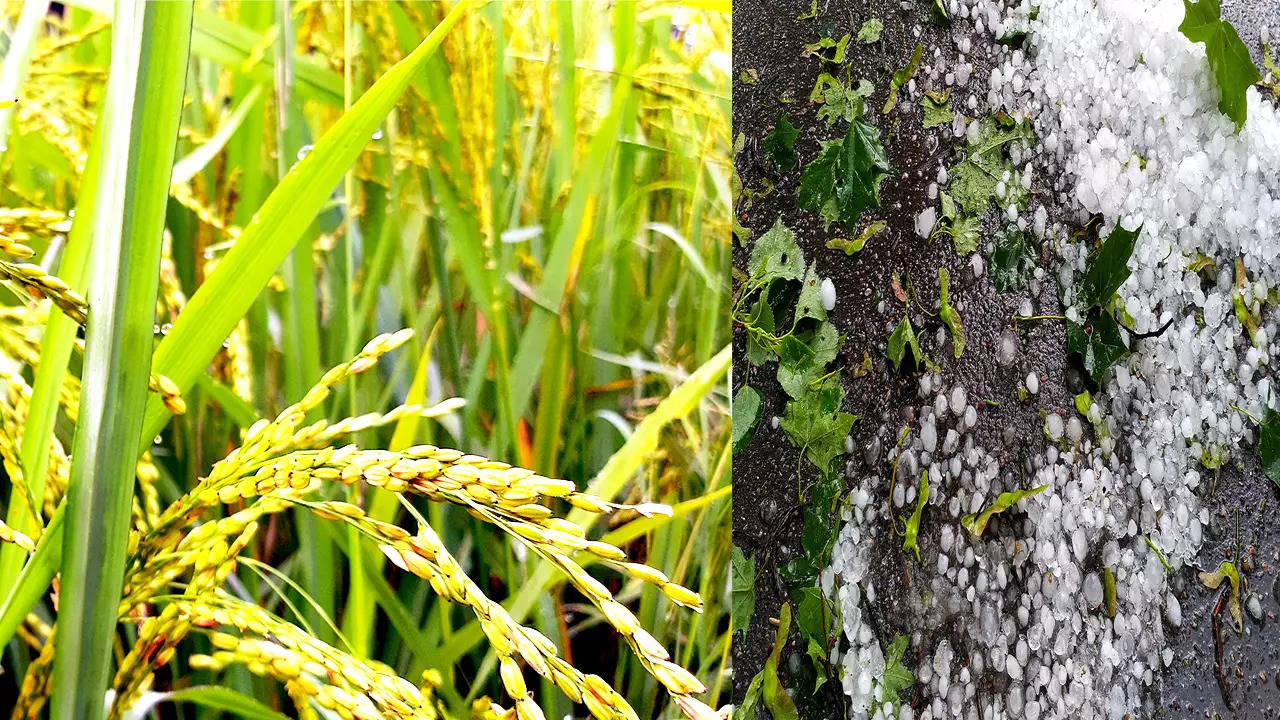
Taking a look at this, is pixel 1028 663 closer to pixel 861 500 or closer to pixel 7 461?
pixel 861 500

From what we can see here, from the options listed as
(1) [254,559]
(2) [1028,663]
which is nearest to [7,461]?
(1) [254,559]

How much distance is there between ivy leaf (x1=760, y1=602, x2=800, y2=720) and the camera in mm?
708

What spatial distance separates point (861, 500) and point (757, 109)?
0.99 ft

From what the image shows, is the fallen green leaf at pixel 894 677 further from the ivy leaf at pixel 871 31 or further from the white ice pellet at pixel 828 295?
the ivy leaf at pixel 871 31

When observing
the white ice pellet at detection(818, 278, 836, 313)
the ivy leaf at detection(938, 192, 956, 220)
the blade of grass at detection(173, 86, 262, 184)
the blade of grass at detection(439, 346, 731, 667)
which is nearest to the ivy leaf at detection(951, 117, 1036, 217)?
the ivy leaf at detection(938, 192, 956, 220)

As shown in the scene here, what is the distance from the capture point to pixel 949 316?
0.70 m

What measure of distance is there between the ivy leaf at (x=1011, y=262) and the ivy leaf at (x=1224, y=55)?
0.62 ft

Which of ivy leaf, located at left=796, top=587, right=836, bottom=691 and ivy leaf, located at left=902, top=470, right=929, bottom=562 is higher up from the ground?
ivy leaf, located at left=902, top=470, right=929, bottom=562

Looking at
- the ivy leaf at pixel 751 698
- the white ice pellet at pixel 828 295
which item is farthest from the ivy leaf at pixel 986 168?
the ivy leaf at pixel 751 698

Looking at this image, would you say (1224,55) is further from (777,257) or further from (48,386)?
(48,386)

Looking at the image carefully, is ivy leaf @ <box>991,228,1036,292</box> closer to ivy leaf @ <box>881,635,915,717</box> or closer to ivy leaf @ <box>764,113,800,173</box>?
ivy leaf @ <box>764,113,800,173</box>

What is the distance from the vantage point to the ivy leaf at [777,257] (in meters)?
0.73

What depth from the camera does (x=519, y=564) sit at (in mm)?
572

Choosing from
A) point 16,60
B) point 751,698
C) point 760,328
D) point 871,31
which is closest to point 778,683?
point 751,698
